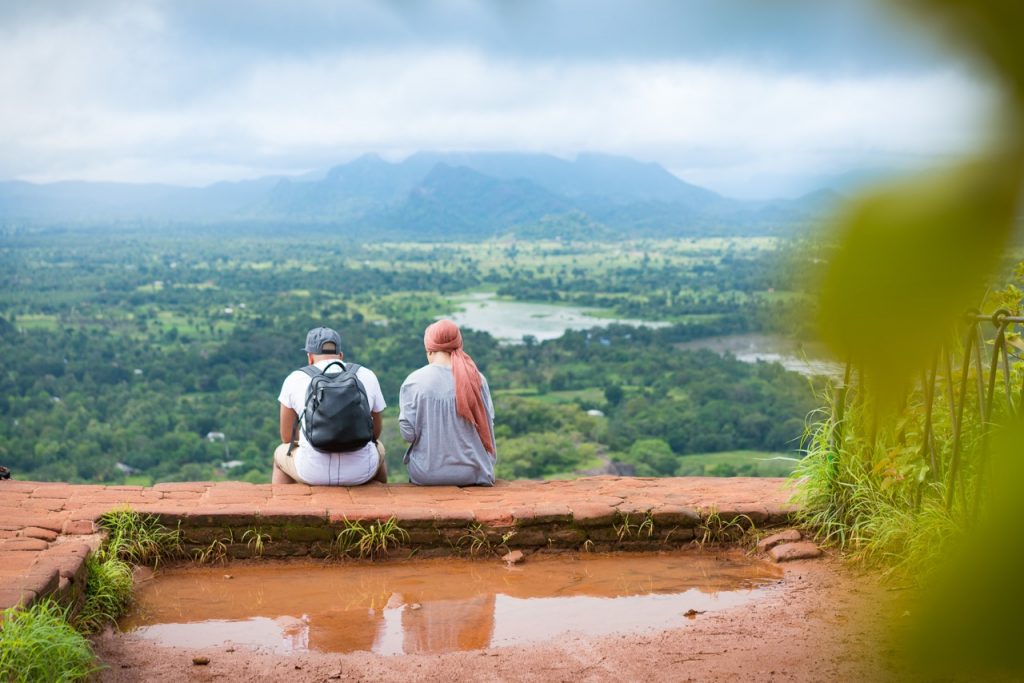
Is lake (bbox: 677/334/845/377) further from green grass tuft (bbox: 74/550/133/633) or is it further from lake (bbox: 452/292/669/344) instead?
lake (bbox: 452/292/669/344)

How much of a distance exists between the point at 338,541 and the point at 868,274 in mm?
4253

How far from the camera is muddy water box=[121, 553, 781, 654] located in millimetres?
3803

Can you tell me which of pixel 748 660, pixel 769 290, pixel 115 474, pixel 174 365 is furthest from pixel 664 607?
pixel 174 365

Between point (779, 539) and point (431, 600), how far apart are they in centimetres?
159

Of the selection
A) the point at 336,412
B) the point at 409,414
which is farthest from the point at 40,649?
the point at 409,414

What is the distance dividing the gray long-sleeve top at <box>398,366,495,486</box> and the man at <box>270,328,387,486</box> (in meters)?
0.17

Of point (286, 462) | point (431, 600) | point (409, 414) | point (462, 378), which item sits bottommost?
point (431, 600)

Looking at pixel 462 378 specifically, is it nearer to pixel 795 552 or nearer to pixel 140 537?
pixel 140 537

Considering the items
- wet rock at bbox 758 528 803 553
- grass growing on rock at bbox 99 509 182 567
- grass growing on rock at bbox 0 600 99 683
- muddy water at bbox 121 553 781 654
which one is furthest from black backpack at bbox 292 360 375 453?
wet rock at bbox 758 528 803 553

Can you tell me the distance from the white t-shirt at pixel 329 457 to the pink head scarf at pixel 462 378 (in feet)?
1.26

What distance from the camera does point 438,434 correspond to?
523 cm

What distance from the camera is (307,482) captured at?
5.16 metres

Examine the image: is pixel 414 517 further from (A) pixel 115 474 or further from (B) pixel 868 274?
(A) pixel 115 474

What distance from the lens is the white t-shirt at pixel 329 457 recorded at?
5.12m
